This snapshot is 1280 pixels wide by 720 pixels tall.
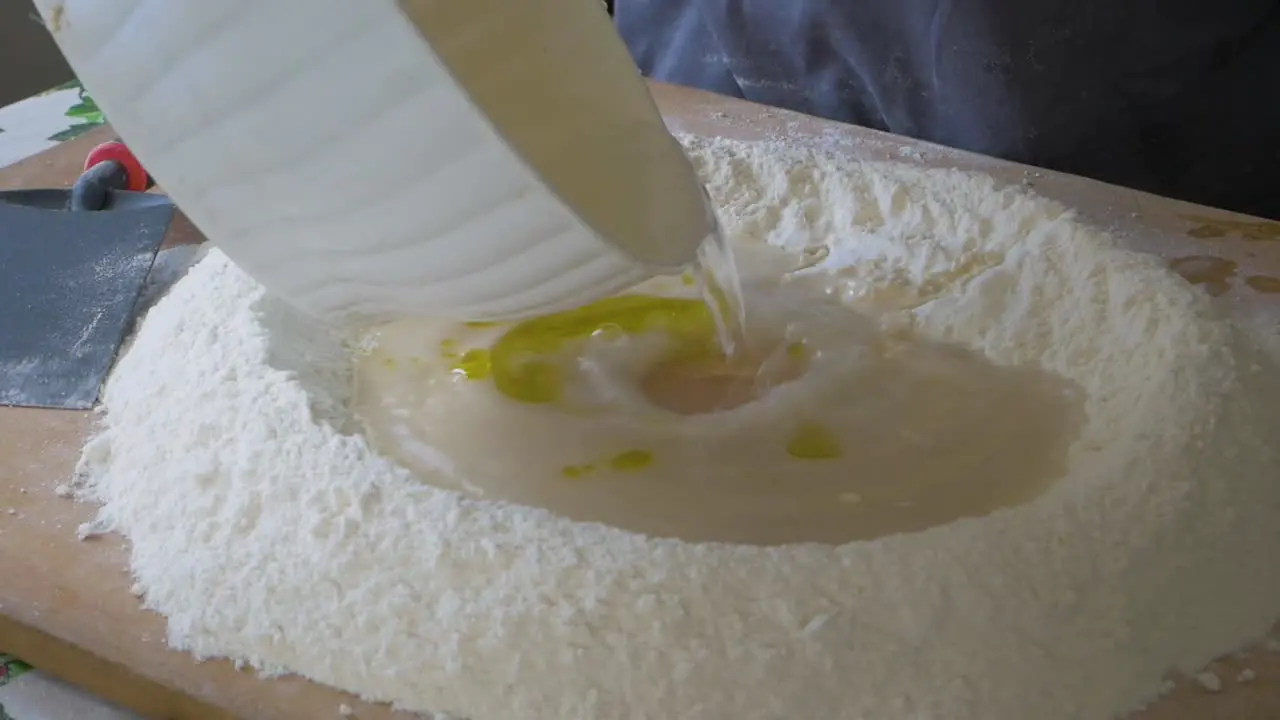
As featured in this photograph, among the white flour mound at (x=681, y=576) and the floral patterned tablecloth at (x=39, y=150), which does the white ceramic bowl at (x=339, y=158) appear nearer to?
the white flour mound at (x=681, y=576)

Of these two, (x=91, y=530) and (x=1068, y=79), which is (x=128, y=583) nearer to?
(x=91, y=530)

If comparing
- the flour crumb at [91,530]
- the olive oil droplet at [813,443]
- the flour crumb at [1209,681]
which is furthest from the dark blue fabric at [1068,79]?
the flour crumb at [91,530]

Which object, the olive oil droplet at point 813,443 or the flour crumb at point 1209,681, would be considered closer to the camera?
the flour crumb at point 1209,681

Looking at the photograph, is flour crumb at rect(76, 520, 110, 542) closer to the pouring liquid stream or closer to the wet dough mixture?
the wet dough mixture

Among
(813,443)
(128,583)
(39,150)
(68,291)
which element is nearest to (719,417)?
(813,443)

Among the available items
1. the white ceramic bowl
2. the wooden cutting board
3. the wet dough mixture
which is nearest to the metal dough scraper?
the wooden cutting board

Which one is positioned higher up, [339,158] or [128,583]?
[339,158]
